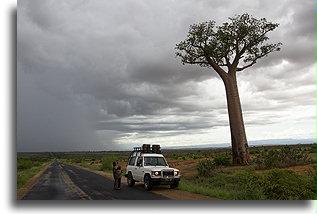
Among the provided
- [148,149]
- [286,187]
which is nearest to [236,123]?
[148,149]

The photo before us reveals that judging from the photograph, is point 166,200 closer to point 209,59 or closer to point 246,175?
point 246,175

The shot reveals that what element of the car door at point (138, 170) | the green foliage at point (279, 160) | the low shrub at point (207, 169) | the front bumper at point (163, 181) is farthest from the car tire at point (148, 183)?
the green foliage at point (279, 160)

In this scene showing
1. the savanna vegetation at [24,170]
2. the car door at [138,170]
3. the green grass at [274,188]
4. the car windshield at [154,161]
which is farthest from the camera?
the savanna vegetation at [24,170]

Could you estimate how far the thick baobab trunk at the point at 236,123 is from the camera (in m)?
20.8

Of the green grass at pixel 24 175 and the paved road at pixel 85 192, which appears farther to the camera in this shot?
the green grass at pixel 24 175

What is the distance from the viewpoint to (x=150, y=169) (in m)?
14.9

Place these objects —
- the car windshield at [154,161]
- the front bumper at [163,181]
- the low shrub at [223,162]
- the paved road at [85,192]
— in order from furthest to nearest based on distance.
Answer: the low shrub at [223,162]
the car windshield at [154,161]
the front bumper at [163,181]
the paved road at [85,192]

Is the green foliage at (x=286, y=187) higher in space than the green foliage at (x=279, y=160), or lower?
lower

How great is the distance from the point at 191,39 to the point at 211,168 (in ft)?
31.2

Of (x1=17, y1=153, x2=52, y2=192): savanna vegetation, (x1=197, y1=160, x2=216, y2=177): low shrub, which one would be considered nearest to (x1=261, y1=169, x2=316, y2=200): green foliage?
(x1=197, y1=160, x2=216, y2=177): low shrub

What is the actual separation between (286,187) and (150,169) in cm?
620

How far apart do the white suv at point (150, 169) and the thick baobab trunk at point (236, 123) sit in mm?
5958

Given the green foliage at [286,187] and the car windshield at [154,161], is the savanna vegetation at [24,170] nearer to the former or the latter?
the car windshield at [154,161]

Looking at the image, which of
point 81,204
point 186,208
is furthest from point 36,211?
point 186,208
